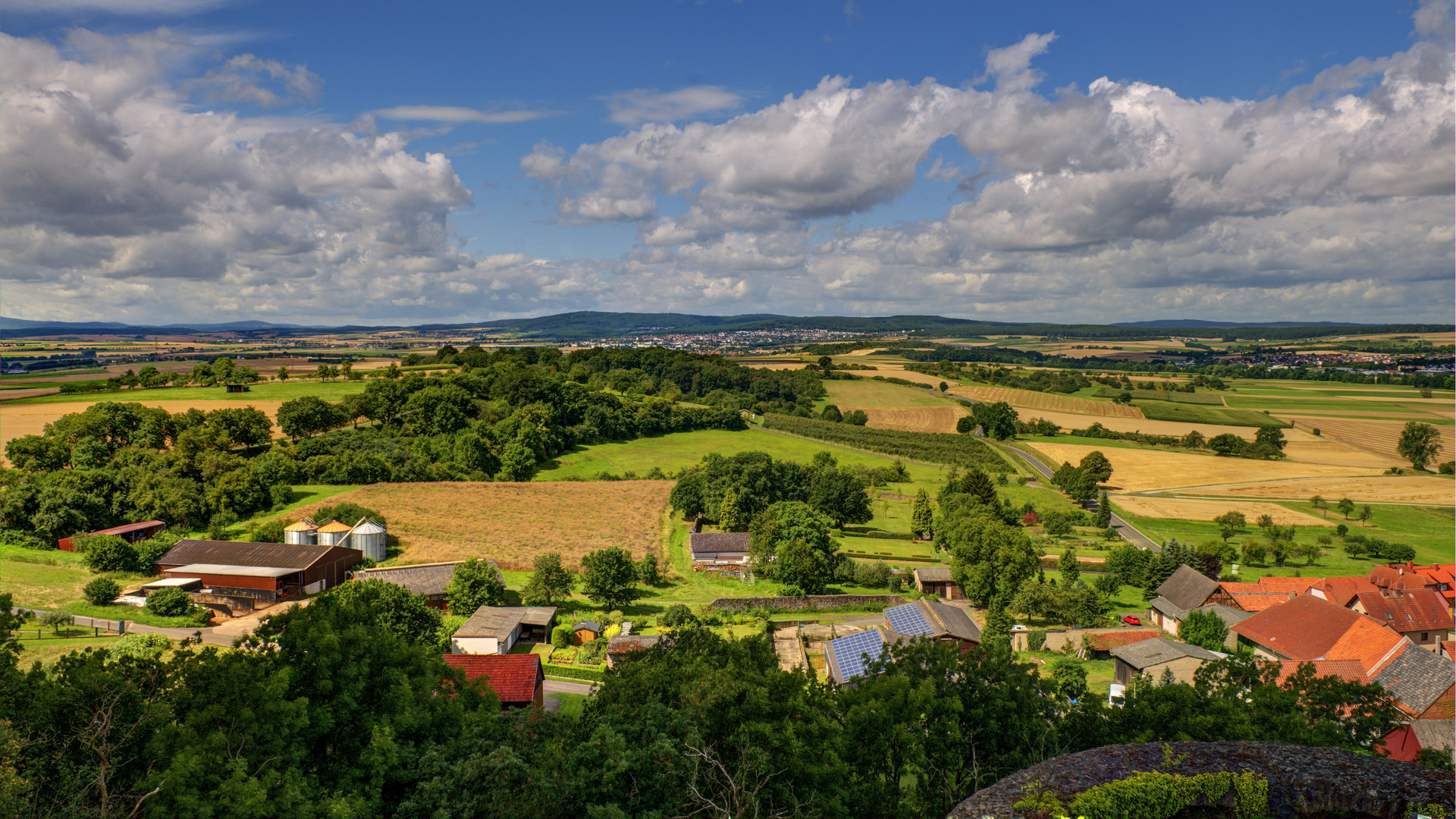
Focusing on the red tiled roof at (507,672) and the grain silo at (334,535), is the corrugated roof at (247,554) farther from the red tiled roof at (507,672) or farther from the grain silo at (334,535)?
the red tiled roof at (507,672)

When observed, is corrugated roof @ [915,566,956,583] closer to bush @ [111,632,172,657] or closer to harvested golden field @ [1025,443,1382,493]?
harvested golden field @ [1025,443,1382,493]

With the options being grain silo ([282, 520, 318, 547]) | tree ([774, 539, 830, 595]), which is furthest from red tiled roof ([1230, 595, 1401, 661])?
grain silo ([282, 520, 318, 547])

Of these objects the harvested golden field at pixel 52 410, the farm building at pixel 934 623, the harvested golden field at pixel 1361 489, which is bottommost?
the harvested golden field at pixel 1361 489

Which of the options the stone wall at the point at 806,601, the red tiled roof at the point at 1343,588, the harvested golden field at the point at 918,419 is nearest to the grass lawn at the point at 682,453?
the harvested golden field at the point at 918,419

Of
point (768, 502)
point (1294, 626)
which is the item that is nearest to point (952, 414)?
point (768, 502)

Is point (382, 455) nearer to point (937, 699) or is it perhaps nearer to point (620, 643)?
point (620, 643)

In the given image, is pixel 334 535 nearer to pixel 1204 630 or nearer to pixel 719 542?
pixel 719 542
